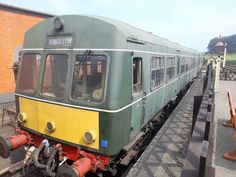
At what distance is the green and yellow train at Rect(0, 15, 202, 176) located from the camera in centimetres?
419

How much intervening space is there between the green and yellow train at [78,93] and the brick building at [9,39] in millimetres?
7484

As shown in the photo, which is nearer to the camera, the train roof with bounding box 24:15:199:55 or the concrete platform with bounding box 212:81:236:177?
the train roof with bounding box 24:15:199:55

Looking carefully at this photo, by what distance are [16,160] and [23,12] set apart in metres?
8.97

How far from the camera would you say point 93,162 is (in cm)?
430

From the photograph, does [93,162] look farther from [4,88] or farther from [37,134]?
[4,88]

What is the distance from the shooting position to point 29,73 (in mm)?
5211

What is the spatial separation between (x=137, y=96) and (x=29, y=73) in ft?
7.64

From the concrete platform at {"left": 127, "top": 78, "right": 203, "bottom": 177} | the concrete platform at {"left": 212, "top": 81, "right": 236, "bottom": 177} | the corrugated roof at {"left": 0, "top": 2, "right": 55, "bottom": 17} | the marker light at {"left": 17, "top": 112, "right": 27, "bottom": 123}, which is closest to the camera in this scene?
the concrete platform at {"left": 127, "top": 78, "right": 203, "bottom": 177}

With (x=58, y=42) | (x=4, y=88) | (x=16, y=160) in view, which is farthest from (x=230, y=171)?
(x=4, y=88)

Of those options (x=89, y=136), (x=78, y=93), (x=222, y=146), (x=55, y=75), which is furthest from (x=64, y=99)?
(x=222, y=146)

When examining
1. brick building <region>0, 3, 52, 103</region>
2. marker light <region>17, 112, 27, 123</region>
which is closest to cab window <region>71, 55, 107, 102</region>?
marker light <region>17, 112, 27, 123</region>

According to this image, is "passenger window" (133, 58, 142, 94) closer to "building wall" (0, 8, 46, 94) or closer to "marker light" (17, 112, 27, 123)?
"marker light" (17, 112, 27, 123)

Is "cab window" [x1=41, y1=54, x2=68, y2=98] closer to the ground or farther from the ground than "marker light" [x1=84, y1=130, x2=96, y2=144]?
farther from the ground

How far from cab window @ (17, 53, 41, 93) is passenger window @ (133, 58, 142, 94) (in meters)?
1.96
